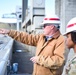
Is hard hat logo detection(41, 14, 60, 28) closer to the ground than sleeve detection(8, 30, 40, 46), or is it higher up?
higher up

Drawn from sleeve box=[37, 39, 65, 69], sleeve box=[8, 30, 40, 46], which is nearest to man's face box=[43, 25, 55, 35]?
sleeve box=[37, 39, 65, 69]

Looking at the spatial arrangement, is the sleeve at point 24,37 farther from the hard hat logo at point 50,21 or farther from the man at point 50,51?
the hard hat logo at point 50,21

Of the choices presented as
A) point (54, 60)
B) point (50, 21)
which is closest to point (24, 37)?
point (50, 21)

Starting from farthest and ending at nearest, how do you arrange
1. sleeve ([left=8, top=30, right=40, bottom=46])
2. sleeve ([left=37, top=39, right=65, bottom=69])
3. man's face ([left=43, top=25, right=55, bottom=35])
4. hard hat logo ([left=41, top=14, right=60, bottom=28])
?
sleeve ([left=8, top=30, right=40, bottom=46]), hard hat logo ([left=41, top=14, right=60, bottom=28]), man's face ([left=43, top=25, right=55, bottom=35]), sleeve ([left=37, top=39, right=65, bottom=69])

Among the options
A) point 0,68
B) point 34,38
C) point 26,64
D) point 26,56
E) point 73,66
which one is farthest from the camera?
point 26,56

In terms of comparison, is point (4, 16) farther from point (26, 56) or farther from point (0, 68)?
point (0, 68)

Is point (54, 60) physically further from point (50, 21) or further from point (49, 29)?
point (50, 21)

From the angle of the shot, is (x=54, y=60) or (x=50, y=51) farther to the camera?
(x=50, y=51)

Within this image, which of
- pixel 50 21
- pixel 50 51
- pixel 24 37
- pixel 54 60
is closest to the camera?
pixel 54 60

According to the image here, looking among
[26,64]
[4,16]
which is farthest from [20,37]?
[4,16]

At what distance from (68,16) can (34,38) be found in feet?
17.4

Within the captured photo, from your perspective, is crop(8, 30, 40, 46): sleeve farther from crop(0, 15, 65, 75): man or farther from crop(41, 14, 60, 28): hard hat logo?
crop(41, 14, 60, 28): hard hat logo

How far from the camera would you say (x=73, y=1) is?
962cm

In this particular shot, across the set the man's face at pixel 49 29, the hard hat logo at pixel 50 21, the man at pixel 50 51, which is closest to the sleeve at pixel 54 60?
the man at pixel 50 51
